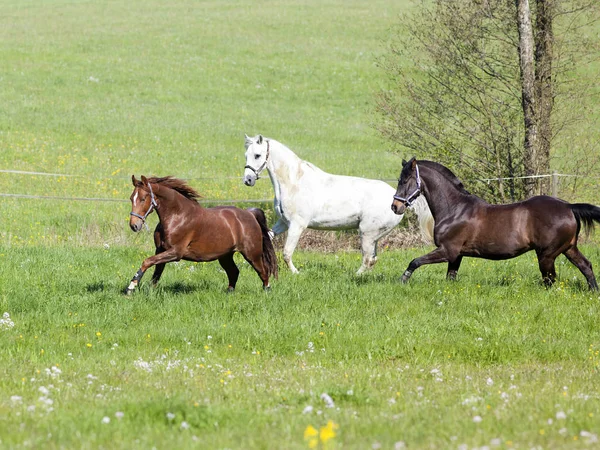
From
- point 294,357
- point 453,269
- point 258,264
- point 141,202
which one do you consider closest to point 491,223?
point 453,269

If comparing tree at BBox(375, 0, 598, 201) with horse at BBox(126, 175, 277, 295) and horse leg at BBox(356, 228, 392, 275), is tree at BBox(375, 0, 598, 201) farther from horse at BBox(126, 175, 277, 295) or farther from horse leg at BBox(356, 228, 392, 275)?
horse at BBox(126, 175, 277, 295)

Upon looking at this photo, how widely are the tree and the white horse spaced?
3955mm

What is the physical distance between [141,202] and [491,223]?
4.93 m

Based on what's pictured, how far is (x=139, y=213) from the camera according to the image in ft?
Result: 34.2

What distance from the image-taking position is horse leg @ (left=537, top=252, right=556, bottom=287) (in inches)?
455

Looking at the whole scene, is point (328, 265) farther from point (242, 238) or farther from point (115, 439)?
point (115, 439)

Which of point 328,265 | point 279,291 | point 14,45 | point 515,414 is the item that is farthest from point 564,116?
point 14,45

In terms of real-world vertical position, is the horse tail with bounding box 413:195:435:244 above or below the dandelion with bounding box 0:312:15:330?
above

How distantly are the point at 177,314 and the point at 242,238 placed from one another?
177 cm

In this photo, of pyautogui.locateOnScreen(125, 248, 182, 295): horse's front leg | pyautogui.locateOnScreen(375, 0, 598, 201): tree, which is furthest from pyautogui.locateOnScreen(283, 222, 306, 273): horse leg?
pyautogui.locateOnScreen(375, 0, 598, 201): tree

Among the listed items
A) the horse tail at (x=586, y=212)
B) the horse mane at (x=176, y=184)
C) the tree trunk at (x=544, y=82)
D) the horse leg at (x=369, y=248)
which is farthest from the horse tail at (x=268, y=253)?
the tree trunk at (x=544, y=82)

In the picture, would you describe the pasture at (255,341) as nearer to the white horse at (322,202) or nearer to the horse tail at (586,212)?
the white horse at (322,202)

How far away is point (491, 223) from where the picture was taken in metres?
11.6

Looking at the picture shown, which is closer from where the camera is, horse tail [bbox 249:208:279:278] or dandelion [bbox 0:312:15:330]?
dandelion [bbox 0:312:15:330]
